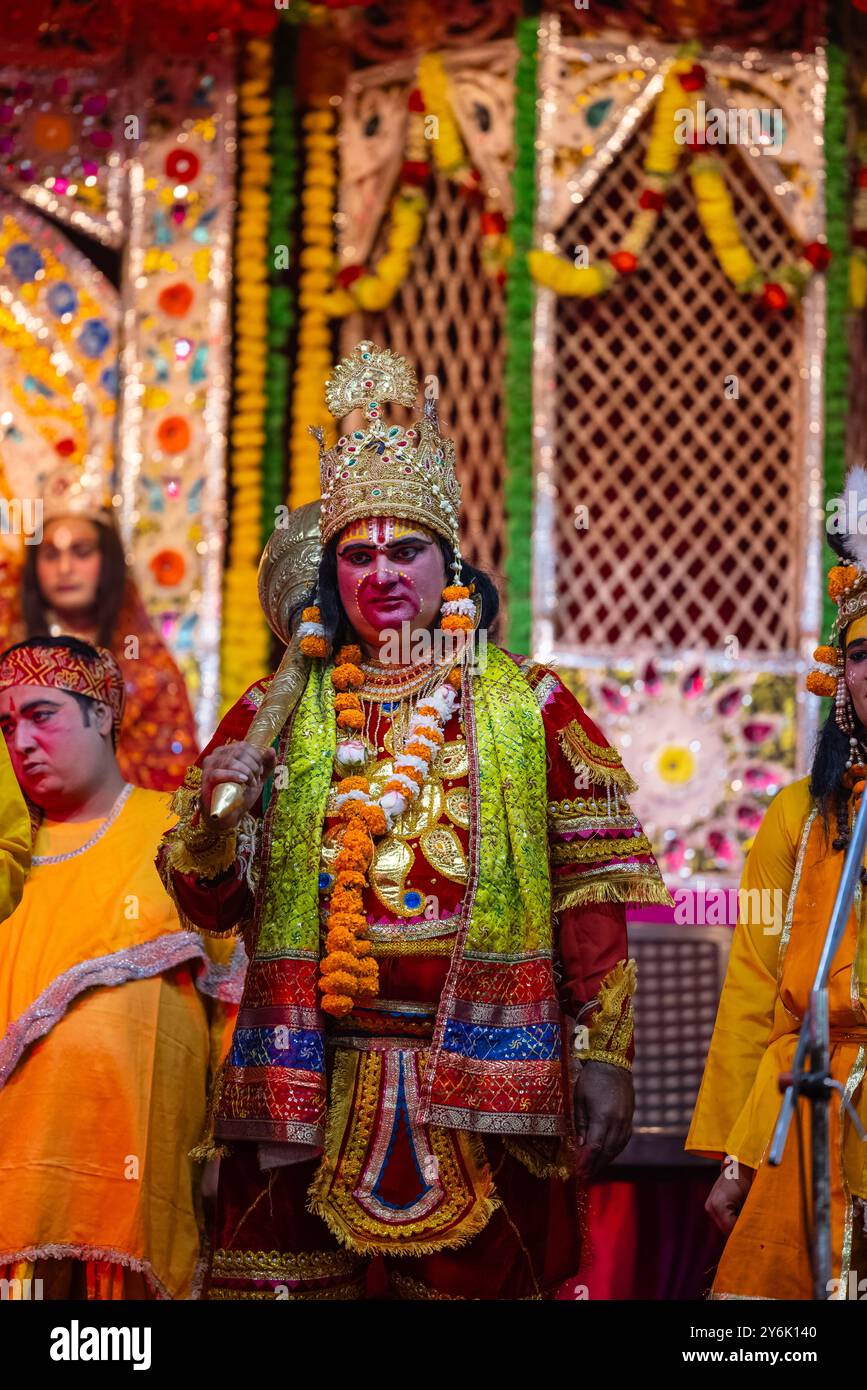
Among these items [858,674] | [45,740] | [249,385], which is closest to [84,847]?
[45,740]

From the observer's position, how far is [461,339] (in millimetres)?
7980

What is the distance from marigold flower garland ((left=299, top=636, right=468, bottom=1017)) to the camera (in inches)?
168

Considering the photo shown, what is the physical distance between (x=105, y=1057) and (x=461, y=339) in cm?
372

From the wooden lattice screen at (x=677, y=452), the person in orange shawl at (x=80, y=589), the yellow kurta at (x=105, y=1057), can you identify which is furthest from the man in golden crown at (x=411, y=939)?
the wooden lattice screen at (x=677, y=452)

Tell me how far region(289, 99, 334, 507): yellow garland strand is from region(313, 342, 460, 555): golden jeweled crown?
3.25m

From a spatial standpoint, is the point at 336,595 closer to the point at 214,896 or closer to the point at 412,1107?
the point at 214,896

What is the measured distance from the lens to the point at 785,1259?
169 inches

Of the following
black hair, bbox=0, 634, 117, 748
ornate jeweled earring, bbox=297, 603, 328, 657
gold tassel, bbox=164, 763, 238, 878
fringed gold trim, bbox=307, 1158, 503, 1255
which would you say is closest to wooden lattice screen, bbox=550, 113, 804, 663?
black hair, bbox=0, 634, 117, 748

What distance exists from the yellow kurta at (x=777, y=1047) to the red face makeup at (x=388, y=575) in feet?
2.93

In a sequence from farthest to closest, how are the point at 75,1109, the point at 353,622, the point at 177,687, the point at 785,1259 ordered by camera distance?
1. the point at 177,687
2. the point at 75,1109
3. the point at 353,622
4. the point at 785,1259
